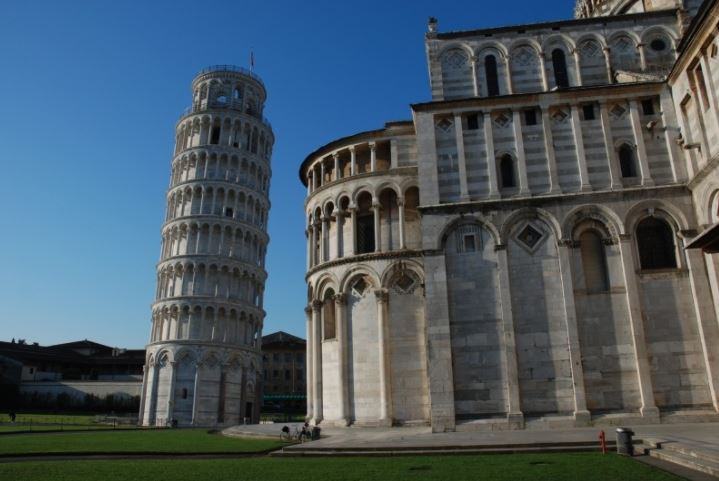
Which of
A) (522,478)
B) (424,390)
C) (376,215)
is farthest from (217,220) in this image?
(522,478)

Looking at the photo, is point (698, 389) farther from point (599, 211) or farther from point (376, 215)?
point (376, 215)

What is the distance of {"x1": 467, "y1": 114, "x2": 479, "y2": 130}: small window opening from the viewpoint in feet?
84.9

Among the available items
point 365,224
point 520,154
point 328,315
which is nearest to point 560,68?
point 520,154

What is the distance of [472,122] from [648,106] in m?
7.76

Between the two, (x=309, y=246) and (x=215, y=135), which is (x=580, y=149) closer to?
(x=309, y=246)

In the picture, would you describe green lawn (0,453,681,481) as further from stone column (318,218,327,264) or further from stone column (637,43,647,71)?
stone column (637,43,647,71)

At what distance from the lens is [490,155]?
985 inches

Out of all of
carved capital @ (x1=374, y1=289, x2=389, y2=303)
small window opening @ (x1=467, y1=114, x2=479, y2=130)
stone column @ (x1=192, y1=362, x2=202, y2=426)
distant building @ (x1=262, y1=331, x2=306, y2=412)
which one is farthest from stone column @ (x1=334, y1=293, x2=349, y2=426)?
distant building @ (x1=262, y1=331, x2=306, y2=412)

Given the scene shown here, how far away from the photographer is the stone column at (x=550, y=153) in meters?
24.2

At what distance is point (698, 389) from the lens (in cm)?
2127

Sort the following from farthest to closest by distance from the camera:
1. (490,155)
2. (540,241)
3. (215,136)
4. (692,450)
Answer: (215,136), (490,155), (540,241), (692,450)

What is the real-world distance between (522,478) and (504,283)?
1259cm

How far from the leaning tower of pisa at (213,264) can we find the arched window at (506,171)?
41.9 metres

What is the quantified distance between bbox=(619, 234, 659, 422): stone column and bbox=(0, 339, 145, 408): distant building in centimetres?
6645
